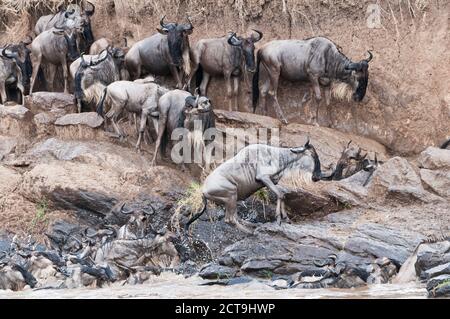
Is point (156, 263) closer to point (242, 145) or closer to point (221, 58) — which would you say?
point (242, 145)

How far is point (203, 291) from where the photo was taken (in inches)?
637

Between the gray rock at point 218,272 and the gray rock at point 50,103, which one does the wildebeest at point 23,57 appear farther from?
the gray rock at point 218,272

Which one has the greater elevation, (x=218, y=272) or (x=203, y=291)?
(x=203, y=291)

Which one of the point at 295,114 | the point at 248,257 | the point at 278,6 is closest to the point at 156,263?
the point at 248,257

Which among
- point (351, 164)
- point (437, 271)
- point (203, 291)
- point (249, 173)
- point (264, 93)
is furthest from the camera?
point (264, 93)

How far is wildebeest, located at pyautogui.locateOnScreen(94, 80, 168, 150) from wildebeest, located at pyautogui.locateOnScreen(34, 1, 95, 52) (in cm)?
267

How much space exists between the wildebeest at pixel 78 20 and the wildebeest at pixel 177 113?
11.6ft

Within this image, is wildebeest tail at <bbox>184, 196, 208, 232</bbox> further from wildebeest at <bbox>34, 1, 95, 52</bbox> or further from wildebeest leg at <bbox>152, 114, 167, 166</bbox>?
wildebeest at <bbox>34, 1, 95, 52</bbox>

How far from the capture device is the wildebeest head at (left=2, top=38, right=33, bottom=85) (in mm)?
23859

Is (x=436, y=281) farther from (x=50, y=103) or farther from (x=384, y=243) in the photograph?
(x=50, y=103)

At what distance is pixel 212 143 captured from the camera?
2061cm

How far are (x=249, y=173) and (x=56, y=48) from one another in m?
6.57

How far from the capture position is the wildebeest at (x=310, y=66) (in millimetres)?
21922

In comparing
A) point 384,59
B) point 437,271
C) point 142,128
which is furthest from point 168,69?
point 437,271
